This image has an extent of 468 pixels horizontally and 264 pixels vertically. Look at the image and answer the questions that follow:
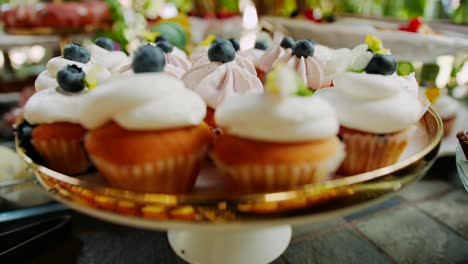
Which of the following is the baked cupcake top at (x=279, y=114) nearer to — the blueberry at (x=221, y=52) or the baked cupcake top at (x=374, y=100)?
the baked cupcake top at (x=374, y=100)

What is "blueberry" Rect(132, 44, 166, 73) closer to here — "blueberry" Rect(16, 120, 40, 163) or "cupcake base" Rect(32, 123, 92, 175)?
"cupcake base" Rect(32, 123, 92, 175)

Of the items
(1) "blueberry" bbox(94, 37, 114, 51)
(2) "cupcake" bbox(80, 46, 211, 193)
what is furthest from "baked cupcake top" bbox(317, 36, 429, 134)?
(1) "blueberry" bbox(94, 37, 114, 51)

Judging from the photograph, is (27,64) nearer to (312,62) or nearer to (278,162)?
(312,62)

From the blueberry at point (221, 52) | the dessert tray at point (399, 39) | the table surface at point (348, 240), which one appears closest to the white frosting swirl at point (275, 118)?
the blueberry at point (221, 52)

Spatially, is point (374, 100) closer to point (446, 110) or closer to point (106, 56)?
point (106, 56)

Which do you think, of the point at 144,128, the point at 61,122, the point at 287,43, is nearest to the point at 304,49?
the point at 287,43
